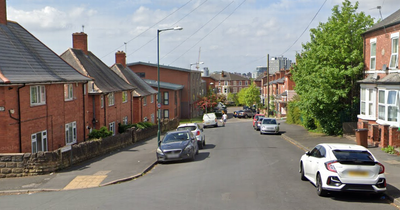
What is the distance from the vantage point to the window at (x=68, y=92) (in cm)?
2265

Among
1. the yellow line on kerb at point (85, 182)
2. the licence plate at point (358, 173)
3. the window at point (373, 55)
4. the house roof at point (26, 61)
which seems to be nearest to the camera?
the licence plate at point (358, 173)

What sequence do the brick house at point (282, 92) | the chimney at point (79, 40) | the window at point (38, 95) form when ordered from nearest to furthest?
the window at point (38, 95)
the chimney at point (79, 40)
the brick house at point (282, 92)

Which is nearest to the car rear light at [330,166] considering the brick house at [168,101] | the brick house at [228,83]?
the brick house at [168,101]

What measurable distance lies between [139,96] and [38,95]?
22333 millimetres

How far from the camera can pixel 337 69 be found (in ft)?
84.8

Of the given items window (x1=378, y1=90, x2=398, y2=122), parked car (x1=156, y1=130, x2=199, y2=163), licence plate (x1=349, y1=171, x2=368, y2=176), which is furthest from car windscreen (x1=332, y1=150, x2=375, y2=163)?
window (x1=378, y1=90, x2=398, y2=122)

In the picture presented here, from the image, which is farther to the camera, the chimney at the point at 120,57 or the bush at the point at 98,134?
the chimney at the point at 120,57

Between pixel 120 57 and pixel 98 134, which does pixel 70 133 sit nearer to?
pixel 98 134

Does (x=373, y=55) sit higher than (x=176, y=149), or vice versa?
(x=373, y=55)

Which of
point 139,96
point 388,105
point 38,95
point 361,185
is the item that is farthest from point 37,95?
point 139,96

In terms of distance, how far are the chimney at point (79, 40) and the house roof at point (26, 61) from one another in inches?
421

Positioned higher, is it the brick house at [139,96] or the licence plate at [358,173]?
the brick house at [139,96]

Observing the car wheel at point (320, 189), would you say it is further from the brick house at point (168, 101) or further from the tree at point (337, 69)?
the brick house at point (168, 101)

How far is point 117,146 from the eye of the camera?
24906mm
